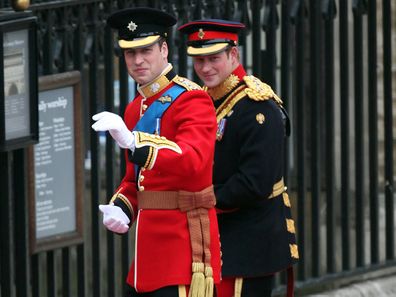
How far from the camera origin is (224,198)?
8.09 metres

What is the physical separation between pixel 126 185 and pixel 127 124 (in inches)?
10.1

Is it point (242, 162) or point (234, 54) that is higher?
point (234, 54)

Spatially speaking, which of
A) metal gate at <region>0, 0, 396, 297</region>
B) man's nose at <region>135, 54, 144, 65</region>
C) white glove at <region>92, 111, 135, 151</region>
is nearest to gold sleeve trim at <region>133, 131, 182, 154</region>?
white glove at <region>92, 111, 135, 151</region>

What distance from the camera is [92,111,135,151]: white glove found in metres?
6.86

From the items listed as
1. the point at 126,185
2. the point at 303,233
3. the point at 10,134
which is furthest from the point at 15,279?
the point at 303,233

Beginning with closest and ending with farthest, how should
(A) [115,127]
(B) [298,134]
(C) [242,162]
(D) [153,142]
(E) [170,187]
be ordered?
(A) [115,127] < (D) [153,142] < (E) [170,187] < (C) [242,162] < (B) [298,134]

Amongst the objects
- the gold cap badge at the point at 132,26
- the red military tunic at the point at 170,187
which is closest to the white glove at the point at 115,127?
the red military tunic at the point at 170,187

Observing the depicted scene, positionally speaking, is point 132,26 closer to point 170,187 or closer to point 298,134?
point 170,187

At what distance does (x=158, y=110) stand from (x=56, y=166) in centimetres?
150

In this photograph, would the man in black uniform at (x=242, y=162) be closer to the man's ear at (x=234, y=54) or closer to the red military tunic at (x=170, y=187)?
the man's ear at (x=234, y=54)

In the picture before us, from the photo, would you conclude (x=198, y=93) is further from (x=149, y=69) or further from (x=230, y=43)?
(x=230, y=43)

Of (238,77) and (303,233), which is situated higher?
(238,77)

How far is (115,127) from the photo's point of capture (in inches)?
271

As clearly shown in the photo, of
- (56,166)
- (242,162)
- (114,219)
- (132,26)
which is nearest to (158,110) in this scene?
(132,26)
